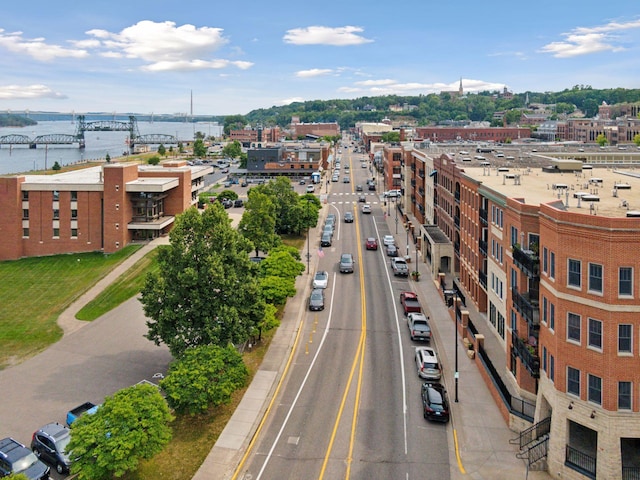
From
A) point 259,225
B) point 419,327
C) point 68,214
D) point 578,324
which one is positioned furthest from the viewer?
point 68,214

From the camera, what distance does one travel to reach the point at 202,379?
3084 cm

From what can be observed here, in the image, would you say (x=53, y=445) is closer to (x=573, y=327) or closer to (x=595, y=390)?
(x=573, y=327)

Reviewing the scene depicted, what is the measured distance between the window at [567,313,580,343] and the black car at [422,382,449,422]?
8853 millimetres

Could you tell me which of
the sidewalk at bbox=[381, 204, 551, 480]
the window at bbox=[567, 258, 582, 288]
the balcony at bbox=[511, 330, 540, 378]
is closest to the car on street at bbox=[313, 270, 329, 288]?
the sidewalk at bbox=[381, 204, 551, 480]

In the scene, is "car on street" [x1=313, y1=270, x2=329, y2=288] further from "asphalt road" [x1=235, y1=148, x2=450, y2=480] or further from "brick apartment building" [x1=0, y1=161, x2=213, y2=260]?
"brick apartment building" [x1=0, y1=161, x2=213, y2=260]

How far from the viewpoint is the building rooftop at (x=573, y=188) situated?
104 ft

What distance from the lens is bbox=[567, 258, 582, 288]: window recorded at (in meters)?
26.5

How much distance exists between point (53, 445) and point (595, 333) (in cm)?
2826

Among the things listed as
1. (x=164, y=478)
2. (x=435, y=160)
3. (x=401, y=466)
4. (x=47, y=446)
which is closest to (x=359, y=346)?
(x=401, y=466)

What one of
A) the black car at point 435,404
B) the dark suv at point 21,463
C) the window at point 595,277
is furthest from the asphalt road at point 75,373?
the window at point 595,277

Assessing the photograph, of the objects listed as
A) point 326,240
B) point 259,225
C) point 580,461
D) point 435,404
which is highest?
point 259,225

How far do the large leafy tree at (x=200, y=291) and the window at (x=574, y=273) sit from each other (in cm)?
2112

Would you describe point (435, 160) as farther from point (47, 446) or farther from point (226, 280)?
point (47, 446)

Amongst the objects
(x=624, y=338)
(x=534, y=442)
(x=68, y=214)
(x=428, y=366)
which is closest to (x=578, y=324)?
(x=624, y=338)
